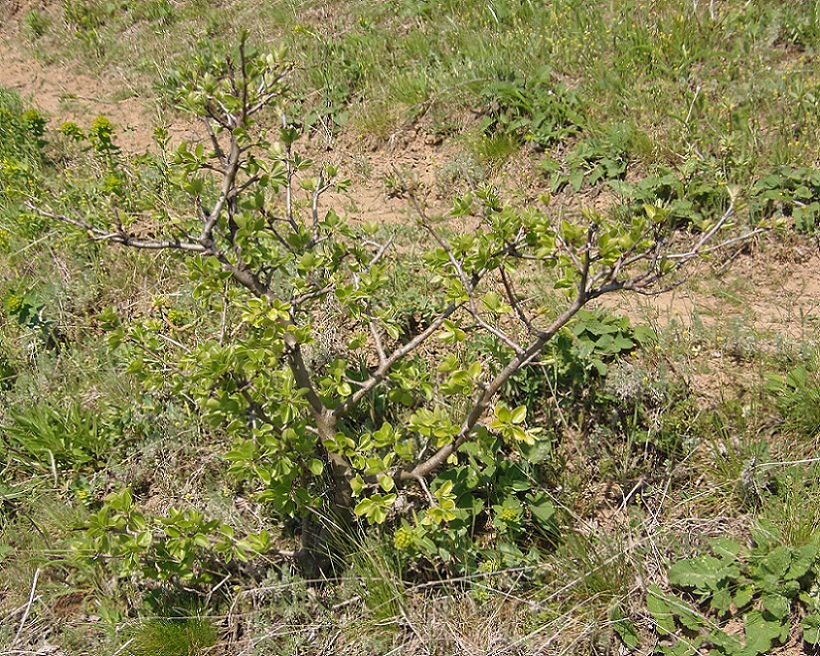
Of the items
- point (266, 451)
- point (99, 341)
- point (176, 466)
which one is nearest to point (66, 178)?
point (99, 341)

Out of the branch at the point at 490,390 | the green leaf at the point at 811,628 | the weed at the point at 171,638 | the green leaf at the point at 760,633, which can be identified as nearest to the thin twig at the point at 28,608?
the weed at the point at 171,638

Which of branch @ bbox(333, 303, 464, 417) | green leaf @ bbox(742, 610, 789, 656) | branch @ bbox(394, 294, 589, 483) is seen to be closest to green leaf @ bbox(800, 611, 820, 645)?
green leaf @ bbox(742, 610, 789, 656)

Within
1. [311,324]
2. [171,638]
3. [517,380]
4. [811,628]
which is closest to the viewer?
[811,628]

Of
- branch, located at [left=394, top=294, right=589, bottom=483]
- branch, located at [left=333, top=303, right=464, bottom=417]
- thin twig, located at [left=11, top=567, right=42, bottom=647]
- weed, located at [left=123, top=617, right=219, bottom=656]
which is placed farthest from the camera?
thin twig, located at [left=11, top=567, right=42, bottom=647]

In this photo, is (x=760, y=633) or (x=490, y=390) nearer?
(x=760, y=633)

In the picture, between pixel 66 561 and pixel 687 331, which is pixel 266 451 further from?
pixel 687 331

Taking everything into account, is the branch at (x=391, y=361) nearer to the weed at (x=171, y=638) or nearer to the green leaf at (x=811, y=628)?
the weed at (x=171, y=638)

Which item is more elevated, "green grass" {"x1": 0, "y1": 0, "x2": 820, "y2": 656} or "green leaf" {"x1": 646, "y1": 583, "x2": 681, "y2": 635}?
"green grass" {"x1": 0, "y1": 0, "x2": 820, "y2": 656}

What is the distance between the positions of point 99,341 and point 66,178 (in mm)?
1740

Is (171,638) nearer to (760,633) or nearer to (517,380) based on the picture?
(517,380)

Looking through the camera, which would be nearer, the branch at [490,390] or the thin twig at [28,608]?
the branch at [490,390]

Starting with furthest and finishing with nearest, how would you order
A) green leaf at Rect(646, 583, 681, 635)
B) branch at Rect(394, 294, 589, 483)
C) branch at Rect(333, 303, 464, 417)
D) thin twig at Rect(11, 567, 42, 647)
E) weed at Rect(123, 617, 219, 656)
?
1. thin twig at Rect(11, 567, 42, 647)
2. weed at Rect(123, 617, 219, 656)
3. branch at Rect(333, 303, 464, 417)
4. green leaf at Rect(646, 583, 681, 635)
5. branch at Rect(394, 294, 589, 483)

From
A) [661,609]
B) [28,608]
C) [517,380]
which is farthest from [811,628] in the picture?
[28,608]

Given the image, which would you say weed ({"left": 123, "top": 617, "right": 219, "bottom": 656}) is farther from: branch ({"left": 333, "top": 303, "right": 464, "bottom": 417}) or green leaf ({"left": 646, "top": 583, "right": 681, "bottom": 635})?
green leaf ({"left": 646, "top": 583, "right": 681, "bottom": 635})
